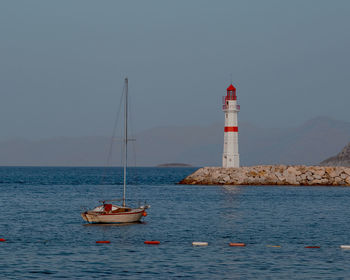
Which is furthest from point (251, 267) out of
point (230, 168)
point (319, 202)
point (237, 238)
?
point (230, 168)

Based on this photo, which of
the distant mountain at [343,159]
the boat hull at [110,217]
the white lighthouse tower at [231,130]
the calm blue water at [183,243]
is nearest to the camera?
the calm blue water at [183,243]

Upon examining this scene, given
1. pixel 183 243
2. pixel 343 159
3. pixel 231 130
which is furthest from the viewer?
pixel 343 159

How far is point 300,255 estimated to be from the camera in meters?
28.9

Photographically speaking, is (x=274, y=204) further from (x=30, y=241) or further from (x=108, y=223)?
(x=30, y=241)

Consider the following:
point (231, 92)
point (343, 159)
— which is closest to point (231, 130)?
point (231, 92)

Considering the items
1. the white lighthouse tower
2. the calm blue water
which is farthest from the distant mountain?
the calm blue water

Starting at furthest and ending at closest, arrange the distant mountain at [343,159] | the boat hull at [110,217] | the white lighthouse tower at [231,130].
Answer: the distant mountain at [343,159], the white lighthouse tower at [231,130], the boat hull at [110,217]

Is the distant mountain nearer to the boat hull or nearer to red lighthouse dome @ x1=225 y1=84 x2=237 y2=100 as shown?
red lighthouse dome @ x1=225 y1=84 x2=237 y2=100

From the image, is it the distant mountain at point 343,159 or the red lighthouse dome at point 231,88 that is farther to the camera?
the distant mountain at point 343,159

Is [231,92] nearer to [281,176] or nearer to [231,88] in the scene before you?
[231,88]

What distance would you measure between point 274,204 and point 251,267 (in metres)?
34.9

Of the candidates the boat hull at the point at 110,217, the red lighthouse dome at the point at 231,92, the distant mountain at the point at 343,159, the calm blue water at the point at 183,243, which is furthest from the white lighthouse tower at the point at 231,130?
the distant mountain at the point at 343,159

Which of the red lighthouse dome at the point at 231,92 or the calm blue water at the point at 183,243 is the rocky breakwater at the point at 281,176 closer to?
the red lighthouse dome at the point at 231,92

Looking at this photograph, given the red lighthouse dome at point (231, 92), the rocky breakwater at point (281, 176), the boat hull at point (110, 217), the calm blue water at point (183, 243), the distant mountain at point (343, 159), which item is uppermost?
the red lighthouse dome at point (231, 92)
